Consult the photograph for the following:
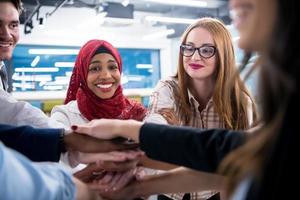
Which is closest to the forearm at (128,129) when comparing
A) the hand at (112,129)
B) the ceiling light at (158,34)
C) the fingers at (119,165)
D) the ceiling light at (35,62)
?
the hand at (112,129)

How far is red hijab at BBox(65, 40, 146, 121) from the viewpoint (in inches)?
84.0

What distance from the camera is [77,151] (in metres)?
1.22

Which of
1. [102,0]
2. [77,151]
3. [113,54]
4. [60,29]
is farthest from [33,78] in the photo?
[77,151]

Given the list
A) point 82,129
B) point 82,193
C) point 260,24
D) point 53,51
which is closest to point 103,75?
point 82,129

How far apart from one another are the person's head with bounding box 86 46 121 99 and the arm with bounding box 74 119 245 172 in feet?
3.88

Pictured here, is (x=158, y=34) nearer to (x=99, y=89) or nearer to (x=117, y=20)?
(x=117, y=20)

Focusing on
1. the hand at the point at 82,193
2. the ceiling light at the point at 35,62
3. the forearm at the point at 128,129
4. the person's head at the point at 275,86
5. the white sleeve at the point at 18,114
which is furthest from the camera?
the ceiling light at the point at 35,62

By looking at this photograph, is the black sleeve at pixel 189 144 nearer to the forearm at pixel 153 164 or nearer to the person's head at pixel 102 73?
the forearm at pixel 153 164

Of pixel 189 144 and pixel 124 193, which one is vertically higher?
pixel 189 144

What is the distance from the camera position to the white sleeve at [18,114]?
1469mm

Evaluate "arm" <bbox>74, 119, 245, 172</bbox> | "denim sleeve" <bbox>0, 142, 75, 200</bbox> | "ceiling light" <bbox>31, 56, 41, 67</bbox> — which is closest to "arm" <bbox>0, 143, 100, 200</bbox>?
"denim sleeve" <bbox>0, 142, 75, 200</bbox>

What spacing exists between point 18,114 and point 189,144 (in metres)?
0.82

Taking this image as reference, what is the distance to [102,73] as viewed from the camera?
7.05 ft

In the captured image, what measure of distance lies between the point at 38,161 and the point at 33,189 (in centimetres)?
42
